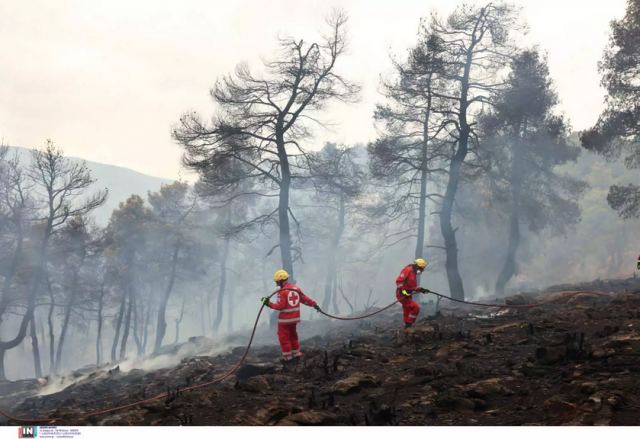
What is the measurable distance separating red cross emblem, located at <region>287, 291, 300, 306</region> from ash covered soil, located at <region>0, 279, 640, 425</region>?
1008 mm

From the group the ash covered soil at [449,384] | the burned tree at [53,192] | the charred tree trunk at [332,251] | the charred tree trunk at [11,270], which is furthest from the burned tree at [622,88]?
the charred tree trunk at [11,270]

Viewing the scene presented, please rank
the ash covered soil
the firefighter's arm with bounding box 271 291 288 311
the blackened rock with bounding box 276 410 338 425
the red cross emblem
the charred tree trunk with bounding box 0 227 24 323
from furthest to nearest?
the charred tree trunk with bounding box 0 227 24 323 < the red cross emblem < the firefighter's arm with bounding box 271 291 288 311 < the blackened rock with bounding box 276 410 338 425 < the ash covered soil

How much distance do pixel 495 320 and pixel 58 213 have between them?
1986 centimetres

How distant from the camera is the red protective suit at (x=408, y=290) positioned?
33.8 feet

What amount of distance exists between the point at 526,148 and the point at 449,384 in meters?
18.9

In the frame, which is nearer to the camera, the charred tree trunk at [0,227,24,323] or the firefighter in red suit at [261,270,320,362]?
the firefighter in red suit at [261,270,320,362]

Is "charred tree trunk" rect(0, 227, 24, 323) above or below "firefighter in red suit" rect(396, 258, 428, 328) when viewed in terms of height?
above

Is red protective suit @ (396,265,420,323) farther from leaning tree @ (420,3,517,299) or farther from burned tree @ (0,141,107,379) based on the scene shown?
burned tree @ (0,141,107,379)

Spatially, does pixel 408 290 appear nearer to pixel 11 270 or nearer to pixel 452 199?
pixel 452 199

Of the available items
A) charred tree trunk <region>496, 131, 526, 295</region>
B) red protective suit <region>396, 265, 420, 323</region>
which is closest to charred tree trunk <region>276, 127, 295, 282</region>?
red protective suit <region>396, 265, 420, 323</region>

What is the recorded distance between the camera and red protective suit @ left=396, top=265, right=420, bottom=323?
10312mm

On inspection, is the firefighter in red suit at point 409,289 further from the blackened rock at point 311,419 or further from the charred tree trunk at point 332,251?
the charred tree trunk at point 332,251

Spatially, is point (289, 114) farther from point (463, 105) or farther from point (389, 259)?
point (389, 259)

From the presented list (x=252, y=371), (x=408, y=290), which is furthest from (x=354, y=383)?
(x=408, y=290)
